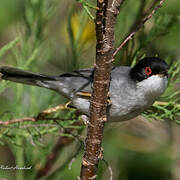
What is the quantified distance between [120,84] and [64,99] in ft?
1.85

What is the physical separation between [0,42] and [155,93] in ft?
7.35

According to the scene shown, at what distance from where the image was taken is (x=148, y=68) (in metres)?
2.42

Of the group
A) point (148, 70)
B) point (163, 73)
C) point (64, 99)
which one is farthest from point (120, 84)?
point (64, 99)

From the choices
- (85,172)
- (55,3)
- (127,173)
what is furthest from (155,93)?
(55,3)

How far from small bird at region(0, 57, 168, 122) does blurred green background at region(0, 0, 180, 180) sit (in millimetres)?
77

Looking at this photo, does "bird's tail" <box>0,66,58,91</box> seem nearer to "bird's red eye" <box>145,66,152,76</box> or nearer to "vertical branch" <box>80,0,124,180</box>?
"bird's red eye" <box>145,66,152,76</box>

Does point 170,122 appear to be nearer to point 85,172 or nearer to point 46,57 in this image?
point 46,57

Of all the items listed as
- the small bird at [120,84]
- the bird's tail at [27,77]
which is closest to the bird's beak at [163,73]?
the small bird at [120,84]

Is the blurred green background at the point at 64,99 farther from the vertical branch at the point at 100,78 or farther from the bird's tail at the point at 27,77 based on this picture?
the vertical branch at the point at 100,78

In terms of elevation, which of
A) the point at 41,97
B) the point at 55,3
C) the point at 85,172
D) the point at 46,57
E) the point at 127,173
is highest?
the point at 55,3

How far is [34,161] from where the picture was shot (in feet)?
7.97

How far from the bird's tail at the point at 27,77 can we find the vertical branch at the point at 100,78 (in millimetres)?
774

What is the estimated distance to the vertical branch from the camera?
1387mm

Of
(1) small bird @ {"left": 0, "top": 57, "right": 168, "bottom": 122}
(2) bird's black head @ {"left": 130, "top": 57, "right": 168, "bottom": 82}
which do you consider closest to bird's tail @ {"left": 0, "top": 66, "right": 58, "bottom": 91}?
(1) small bird @ {"left": 0, "top": 57, "right": 168, "bottom": 122}
